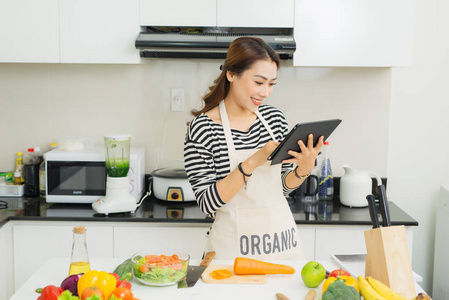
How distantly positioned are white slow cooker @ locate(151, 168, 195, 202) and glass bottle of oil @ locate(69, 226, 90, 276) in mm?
1291

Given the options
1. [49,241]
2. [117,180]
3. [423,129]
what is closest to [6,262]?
[49,241]

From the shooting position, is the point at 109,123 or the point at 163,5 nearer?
the point at 163,5

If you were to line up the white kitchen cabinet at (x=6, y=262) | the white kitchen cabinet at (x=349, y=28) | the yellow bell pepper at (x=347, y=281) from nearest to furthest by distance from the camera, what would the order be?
the yellow bell pepper at (x=347, y=281) < the white kitchen cabinet at (x=6, y=262) < the white kitchen cabinet at (x=349, y=28)

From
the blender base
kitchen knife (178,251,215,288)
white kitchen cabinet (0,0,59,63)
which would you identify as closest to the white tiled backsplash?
white kitchen cabinet (0,0,59,63)

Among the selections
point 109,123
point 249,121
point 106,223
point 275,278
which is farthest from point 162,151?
point 275,278

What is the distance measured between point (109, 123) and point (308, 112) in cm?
113

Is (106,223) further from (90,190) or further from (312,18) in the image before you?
(312,18)

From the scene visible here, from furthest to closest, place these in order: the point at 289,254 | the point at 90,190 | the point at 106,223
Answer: the point at 90,190 → the point at 106,223 → the point at 289,254

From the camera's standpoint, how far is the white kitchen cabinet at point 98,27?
266cm

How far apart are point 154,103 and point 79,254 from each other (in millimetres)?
1650

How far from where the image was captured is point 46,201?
282 centimetres

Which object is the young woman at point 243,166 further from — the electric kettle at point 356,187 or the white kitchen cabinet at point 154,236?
the electric kettle at point 356,187

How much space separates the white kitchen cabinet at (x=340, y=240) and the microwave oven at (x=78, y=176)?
3.16ft

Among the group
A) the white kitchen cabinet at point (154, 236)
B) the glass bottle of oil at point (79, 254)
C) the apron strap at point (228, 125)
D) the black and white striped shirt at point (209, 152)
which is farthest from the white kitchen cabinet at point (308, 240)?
the glass bottle of oil at point (79, 254)
